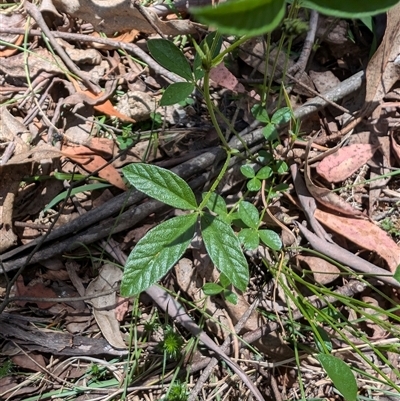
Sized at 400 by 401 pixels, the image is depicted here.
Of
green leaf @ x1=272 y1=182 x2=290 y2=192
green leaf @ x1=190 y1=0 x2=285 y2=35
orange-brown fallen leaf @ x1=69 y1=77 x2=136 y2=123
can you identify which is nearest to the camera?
green leaf @ x1=190 y1=0 x2=285 y2=35

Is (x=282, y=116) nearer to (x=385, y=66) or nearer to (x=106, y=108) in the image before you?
(x=385, y=66)

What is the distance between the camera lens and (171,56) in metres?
1.29

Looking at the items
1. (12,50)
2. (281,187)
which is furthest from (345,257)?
(12,50)

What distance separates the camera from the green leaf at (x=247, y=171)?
1.52 m

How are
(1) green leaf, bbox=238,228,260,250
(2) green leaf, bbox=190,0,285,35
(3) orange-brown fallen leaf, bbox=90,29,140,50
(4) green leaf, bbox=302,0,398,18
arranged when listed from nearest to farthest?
(2) green leaf, bbox=190,0,285,35
(4) green leaf, bbox=302,0,398,18
(1) green leaf, bbox=238,228,260,250
(3) orange-brown fallen leaf, bbox=90,29,140,50

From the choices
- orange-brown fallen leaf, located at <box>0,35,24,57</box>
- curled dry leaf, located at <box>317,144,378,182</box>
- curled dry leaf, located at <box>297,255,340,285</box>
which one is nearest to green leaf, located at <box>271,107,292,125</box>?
curled dry leaf, located at <box>317,144,378,182</box>

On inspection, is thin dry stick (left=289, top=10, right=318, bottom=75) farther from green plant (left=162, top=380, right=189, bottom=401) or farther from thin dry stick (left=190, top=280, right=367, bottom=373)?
green plant (left=162, top=380, right=189, bottom=401)

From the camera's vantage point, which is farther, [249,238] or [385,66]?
[385,66]

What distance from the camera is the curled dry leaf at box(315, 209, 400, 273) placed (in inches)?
60.7

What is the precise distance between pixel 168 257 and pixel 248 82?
99cm

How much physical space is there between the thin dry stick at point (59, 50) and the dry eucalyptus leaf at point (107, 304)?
0.77m

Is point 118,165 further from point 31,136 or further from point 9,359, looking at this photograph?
point 9,359

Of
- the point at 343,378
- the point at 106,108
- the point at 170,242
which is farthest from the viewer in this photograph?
the point at 106,108

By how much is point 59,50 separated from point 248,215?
3.72 feet
